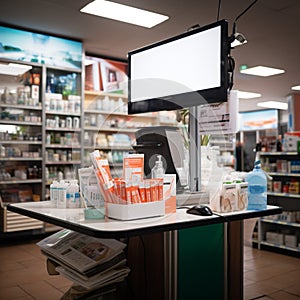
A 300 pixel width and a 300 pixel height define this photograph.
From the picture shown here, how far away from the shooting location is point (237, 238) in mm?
2504

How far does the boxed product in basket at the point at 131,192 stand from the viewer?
1.83m

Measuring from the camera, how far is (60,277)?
12.6ft

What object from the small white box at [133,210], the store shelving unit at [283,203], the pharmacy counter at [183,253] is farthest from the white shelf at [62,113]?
the small white box at [133,210]

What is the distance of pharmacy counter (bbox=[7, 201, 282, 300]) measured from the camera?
6.50 feet

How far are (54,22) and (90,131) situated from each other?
6.03 ft

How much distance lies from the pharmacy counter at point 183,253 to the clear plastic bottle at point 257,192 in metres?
0.06

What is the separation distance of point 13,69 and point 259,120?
1091cm

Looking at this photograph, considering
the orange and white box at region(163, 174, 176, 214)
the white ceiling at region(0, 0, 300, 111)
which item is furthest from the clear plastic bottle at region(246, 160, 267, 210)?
the white ceiling at region(0, 0, 300, 111)

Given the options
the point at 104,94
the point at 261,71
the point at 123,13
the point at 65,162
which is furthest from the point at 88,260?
the point at 261,71

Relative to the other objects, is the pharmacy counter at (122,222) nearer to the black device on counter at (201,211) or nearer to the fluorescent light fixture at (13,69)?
the black device on counter at (201,211)

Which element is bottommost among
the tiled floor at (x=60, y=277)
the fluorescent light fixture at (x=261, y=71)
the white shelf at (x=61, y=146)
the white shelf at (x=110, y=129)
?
the tiled floor at (x=60, y=277)

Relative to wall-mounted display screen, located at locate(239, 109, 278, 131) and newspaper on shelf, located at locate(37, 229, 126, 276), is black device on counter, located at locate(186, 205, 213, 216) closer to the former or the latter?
newspaper on shelf, located at locate(37, 229, 126, 276)

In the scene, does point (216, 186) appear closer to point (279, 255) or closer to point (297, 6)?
point (279, 255)

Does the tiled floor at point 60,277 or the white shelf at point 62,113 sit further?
the white shelf at point 62,113
